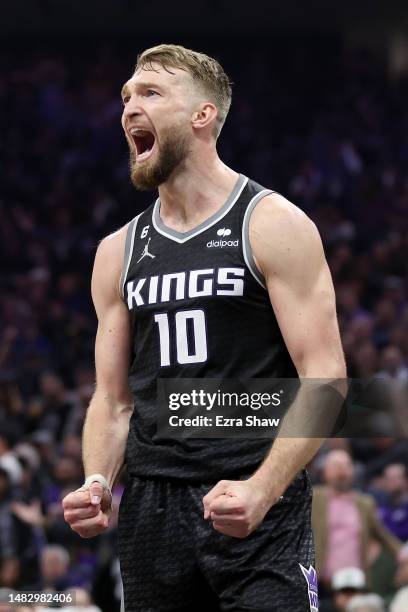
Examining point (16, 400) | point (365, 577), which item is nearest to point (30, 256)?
point (16, 400)

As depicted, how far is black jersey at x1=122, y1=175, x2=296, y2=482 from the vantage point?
9.73ft

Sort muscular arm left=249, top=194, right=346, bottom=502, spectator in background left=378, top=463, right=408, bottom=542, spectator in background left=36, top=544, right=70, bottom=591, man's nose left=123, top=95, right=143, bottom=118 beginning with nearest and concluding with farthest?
1. muscular arm left=249, top=194, right=346, bottom=502
2. man's nose left=123, top=95, right=143, bottom=118
3. spectator in background left=36, top=544, right=70, bottom=591
4. spectator in background left=378, top=463, right=408, bottom=542

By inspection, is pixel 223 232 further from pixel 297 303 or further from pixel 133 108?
pixel 133 108

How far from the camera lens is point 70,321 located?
1123 cm

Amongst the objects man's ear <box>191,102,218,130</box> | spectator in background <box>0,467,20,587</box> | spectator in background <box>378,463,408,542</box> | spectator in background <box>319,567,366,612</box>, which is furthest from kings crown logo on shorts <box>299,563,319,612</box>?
spectator in background <box>378,463,408,542</box>

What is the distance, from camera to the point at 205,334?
3010mm

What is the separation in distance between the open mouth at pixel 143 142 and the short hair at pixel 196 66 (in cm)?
18

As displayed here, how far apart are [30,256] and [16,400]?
10.0 feet

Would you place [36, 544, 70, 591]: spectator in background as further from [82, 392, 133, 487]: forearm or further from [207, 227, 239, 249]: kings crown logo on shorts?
[207, 227, 239, 249]: kings crown logo on shorts

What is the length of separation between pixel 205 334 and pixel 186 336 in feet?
0.16

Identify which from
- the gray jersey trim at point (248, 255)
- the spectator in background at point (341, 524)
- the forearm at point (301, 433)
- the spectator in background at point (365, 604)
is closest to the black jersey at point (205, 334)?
the gray jersey trim at point (248, 255)

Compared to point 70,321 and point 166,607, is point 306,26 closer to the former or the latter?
point 70,321

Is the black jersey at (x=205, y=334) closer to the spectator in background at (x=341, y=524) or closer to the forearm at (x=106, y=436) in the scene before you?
the forearm at (x=106, y=436)

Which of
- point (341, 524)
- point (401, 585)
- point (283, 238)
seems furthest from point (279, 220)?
point (341, 524)
